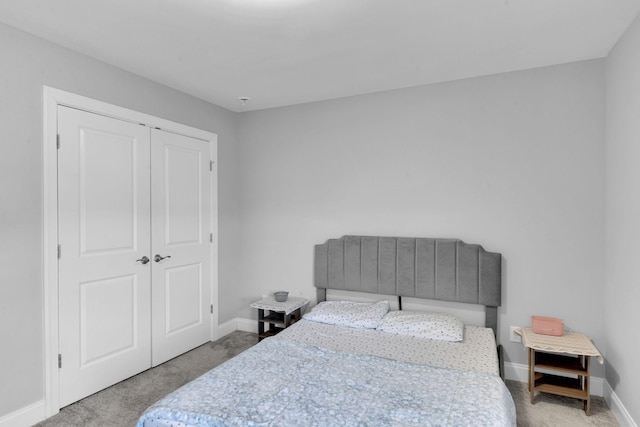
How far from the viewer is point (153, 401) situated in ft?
8.61

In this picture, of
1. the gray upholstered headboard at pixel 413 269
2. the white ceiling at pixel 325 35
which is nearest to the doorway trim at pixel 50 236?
the white ceiling at pixel 325 35

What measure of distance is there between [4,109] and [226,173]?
6.56 feet

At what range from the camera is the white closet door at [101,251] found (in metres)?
2.52

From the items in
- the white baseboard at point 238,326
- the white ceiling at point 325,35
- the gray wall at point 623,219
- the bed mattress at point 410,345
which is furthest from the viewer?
the white baseboard at point 238,326

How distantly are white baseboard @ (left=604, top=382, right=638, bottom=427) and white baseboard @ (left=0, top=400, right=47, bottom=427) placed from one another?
12.1ft

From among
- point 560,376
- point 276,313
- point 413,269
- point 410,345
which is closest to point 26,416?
point 276,313

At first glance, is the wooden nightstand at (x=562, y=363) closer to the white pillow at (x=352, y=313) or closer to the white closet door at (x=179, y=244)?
the white pillow at (x=352, y=313)

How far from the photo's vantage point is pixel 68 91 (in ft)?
8.25

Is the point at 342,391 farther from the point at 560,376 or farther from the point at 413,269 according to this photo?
the point at 560,376

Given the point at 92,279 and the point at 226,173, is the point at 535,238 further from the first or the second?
the point at 92,279

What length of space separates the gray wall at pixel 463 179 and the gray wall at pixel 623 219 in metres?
0.14

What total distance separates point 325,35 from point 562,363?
2.82 m

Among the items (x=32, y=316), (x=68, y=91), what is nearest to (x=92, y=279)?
(x=32, y=316)

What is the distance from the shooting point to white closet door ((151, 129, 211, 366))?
320 cm
